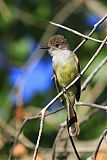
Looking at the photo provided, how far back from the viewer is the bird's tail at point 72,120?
3985 mm

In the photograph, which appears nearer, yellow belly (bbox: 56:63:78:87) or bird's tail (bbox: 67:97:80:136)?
bird's tail (bbox: 67:97:80:136)

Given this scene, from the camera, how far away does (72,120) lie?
4238mm

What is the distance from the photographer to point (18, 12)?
23.8 ft

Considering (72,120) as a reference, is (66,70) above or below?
above

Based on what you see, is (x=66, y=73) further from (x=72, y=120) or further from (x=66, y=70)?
(x=72, y=120)

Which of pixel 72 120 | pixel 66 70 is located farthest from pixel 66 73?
pixel 72 120

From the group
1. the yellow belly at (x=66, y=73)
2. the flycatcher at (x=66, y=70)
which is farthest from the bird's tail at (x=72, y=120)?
the yellow belly at (x=66, y=73)

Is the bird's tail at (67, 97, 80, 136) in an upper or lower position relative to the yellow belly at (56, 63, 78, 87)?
lower

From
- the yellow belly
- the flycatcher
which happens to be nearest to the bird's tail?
the flycatcher

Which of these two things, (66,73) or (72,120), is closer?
(72,120)

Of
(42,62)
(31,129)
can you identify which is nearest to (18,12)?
(42,62)

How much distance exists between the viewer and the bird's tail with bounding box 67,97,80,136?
398 centimetres

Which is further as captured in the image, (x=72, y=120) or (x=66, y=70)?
(x=66, y=70)

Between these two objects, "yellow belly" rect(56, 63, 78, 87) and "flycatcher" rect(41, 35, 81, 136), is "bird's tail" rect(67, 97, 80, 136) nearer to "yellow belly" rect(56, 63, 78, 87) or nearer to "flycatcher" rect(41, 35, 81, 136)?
"flycatcher" rect(41, 35, 81, 136)
